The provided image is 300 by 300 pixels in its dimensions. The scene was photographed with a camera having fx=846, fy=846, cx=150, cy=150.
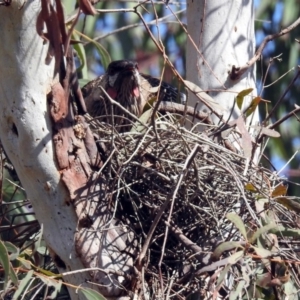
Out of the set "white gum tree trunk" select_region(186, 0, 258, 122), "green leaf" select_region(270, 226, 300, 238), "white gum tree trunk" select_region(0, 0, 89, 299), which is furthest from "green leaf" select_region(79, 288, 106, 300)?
"white gum tree trunk" select_region(186, 0, 258, 122)

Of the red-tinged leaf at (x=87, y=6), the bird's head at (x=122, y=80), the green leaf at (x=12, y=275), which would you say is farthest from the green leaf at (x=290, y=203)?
the bird's head at (x=122, y=80)

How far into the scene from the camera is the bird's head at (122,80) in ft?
11.6

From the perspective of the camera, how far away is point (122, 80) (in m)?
3.55

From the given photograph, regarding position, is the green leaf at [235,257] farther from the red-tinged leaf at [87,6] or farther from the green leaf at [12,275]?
the red-tinged leaf at [87,6]

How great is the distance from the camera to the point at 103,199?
222cm

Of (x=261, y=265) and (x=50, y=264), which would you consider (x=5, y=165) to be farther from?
(x=261, y=265)

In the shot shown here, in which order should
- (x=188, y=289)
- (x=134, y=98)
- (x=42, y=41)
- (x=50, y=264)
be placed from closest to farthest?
(x=42, y=41)
(x=188, y=289)
(x=50, y=264)
(x=134, y=98)

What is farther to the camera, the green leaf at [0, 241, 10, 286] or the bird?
the bird

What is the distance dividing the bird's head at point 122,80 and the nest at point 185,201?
1151 millimetres

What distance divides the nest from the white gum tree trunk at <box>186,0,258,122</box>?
427mm

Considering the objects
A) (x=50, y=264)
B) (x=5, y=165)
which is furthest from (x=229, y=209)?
(x=5, y=165)

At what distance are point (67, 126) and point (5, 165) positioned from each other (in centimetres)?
73

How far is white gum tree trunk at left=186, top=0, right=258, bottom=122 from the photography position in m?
2.77

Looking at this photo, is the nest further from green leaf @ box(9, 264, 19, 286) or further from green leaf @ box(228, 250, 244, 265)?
green leaf @ box(9, 264, 19, 286)
